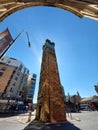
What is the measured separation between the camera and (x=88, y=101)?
56.0 m

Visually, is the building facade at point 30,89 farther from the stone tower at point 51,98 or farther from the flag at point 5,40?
the flag at point 5,40

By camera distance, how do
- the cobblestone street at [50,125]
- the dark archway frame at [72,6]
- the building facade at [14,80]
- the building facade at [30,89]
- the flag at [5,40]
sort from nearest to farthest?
the dark archway frame at [72,6] < the flag at [5,40] < the cobblestone street at [50,125] < the building facade at [14,80] < the building facade at [30,89]

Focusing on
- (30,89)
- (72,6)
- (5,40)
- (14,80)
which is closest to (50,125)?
(5,40)

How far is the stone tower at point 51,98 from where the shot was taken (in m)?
16.7

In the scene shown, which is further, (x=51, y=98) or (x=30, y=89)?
(x=30, y=89)

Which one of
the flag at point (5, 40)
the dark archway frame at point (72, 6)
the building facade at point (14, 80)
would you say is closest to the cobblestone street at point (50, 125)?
the flag at point (5, 40)

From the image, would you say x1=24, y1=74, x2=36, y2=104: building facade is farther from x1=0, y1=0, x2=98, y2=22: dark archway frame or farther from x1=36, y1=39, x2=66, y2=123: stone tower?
x1=0, y1=0, x2=98, y2=22: dark archway frame

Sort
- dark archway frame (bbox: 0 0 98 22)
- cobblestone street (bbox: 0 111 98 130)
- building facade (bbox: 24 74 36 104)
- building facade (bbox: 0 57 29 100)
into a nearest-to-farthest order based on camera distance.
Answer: dark archway frame (bbox: 0 0 98 22)
cobblestone street (bbox: 0 111 98 130)
building facade (bbox: 0 57 29 100)
building facade (bbox: 24 74 36 104)

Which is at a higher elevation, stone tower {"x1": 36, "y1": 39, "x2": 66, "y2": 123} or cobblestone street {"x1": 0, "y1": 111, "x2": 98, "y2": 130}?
stone tower {"x1": 36, "y1": 39, "x2": 66, "y2": 123}

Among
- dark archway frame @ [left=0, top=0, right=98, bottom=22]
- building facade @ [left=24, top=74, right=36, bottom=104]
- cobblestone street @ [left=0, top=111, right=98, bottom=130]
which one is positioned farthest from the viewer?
building facade @ [left=24, top=74, right=36, bottom=104]

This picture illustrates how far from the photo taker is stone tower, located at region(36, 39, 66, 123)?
16.7m

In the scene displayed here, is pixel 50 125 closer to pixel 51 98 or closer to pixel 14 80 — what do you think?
pixel 51 98

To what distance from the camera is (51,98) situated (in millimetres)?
17703

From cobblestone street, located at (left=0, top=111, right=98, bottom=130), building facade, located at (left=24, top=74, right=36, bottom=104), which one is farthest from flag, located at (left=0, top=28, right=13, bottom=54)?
building facade, located at (left=24, top=74, right=36, bottom=104)
